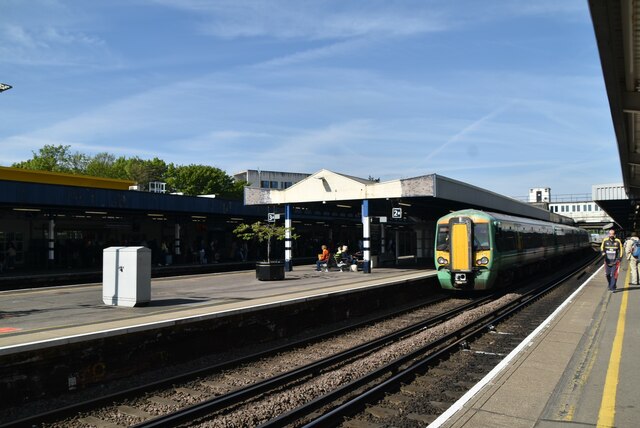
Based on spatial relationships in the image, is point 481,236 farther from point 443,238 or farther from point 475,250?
point 443,238

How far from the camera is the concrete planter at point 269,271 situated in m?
19.4

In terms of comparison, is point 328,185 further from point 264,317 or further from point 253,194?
point 264,317

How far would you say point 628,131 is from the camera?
1747 centimetres

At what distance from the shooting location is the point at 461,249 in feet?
56.6


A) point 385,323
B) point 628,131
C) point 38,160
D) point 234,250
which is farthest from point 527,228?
point 38,160

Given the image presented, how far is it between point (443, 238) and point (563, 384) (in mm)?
12001

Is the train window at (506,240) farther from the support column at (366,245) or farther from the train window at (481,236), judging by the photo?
the support column at (366,245)

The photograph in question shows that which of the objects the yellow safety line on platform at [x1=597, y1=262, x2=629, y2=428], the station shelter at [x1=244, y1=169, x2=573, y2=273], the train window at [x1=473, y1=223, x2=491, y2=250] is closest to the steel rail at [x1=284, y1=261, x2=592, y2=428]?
the yellow safety line on platform at [x1=597, y1=262, x2=629, y2=428]

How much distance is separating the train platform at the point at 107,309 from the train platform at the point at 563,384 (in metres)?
5.57

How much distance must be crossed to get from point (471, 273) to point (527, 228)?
19.9 feet

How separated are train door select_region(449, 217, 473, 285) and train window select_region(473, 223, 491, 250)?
18 cm

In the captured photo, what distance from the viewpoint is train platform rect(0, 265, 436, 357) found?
8.07 meters

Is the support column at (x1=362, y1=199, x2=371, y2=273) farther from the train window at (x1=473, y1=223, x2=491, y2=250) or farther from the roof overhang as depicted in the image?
the roof overhang

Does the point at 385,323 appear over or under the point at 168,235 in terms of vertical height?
under
